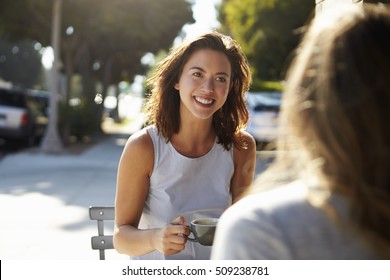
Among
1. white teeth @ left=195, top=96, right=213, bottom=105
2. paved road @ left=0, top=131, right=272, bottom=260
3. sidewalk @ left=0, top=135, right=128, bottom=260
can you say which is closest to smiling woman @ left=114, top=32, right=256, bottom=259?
white teeth @ left=195, top=96, right=213, bottom=105

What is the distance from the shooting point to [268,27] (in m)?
25.7

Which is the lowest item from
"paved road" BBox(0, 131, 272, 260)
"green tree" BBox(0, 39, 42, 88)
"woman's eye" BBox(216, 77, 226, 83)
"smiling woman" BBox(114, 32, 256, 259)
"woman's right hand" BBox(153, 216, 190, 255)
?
"paved road" BBox(0, 131, 272, 260)

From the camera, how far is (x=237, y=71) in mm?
2580

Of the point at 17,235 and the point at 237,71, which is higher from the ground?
the point at 237,71

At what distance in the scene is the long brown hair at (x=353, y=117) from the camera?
94 centimetres

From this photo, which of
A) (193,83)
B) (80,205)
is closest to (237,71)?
(193,83)

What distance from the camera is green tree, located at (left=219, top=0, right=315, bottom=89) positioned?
24848 mm

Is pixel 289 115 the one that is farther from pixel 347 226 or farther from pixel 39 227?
pixel 39 227

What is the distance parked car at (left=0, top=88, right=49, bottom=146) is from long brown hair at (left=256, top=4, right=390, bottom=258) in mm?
14847

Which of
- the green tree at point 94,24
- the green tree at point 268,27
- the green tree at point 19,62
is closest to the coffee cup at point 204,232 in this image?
the green tree at point 94,24

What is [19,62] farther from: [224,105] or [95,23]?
[224,105]

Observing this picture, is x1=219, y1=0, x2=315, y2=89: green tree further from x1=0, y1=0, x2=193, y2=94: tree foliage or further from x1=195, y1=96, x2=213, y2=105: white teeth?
x1=195, y1=96, x2=213, y2=105: white teeth

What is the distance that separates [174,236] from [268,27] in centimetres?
2459

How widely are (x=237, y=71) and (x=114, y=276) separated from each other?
1145mm
